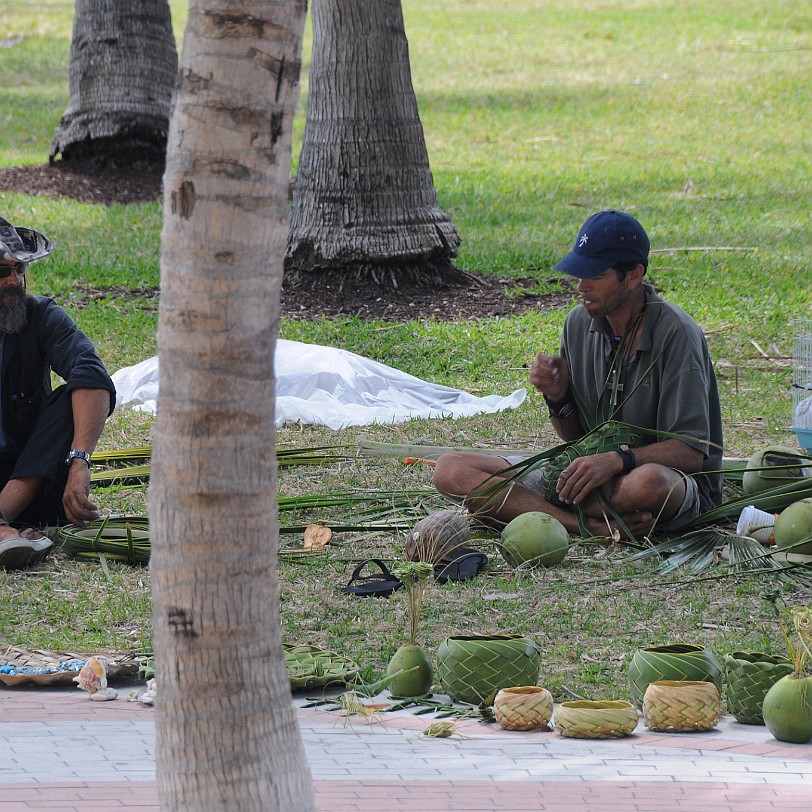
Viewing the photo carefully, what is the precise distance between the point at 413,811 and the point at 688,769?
2.41 feet

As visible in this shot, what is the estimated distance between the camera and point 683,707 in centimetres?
369

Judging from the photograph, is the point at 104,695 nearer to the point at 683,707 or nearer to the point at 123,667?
the point at 123,667

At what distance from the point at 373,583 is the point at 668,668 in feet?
5.24

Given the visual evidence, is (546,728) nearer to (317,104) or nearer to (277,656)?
(277,656)

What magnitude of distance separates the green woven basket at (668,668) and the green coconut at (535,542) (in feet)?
4.55

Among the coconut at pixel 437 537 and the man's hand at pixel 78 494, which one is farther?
the man's hand at pixel 78 494

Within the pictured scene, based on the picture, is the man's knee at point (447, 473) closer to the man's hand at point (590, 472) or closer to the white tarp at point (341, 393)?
the man's hand at point (590, 472)

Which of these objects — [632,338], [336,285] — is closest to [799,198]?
[336,285]

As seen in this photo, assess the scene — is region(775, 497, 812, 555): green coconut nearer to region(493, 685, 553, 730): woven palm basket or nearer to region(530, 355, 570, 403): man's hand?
region(530, 355, 570, 403): man's hand

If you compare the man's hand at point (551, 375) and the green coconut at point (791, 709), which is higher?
the man's hand at point (551, 375)

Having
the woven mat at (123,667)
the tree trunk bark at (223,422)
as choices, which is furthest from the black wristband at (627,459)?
the tree trunk bark at (223,422)

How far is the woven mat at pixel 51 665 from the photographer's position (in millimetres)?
4176

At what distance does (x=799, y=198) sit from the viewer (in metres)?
14.6

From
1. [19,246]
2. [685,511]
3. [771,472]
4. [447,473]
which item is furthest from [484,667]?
[19,246]
